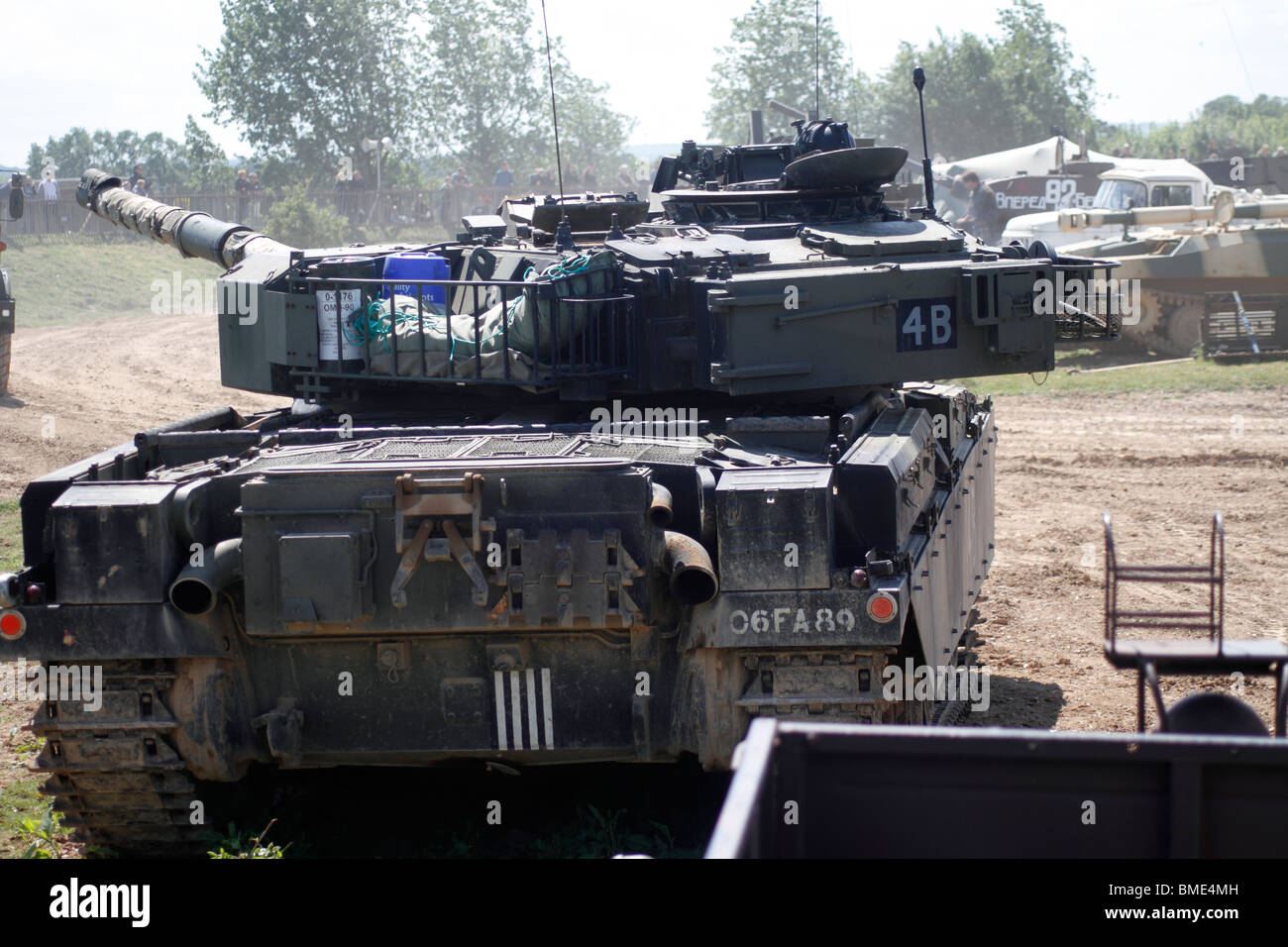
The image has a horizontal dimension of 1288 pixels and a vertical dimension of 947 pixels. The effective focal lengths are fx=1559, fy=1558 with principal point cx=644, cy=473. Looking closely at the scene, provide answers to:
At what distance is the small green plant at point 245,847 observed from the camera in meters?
6.45

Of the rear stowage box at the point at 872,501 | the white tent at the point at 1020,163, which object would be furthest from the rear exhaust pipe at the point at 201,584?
the white tent at the point at 1020,163

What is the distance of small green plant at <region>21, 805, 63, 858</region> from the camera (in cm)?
686

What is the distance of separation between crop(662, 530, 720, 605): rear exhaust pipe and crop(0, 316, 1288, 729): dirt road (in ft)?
10.7

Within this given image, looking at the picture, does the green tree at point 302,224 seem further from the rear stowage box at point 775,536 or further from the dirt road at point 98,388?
the rear stowage box at point 775,536

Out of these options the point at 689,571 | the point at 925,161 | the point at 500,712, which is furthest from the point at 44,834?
the point at 925,161

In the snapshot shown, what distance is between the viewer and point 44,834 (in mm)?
7082

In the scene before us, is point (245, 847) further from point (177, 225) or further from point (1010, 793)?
point (177, 225)

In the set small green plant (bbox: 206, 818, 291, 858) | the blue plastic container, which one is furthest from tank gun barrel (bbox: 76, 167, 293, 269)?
small green plant (bbox: 206, 818, 291, 858)

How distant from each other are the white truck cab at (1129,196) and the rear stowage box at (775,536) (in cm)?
2118

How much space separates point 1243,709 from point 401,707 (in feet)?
11.0

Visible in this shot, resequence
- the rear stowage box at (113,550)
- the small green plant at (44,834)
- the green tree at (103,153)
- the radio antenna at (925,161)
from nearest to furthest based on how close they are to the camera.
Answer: the rear stowage box at (113,550)
the small green plant at (44,834)
the radio antenna at (925,161)
the green tree at (103,153)
